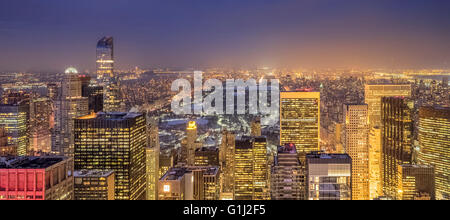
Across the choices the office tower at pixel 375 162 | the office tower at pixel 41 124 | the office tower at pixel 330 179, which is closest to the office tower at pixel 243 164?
the office tower at pixel 375 162

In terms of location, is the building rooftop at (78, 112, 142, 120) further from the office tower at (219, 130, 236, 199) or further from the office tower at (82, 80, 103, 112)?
the office tower at (219, 130, 236, 199)

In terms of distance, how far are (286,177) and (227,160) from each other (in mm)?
4938

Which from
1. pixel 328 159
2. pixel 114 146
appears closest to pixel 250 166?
pixel 114 146

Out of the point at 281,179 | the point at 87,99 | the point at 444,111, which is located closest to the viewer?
the point at 281,179

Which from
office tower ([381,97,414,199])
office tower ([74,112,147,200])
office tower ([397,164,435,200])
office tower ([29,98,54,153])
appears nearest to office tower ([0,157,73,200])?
office tower ([74,112,147,200])

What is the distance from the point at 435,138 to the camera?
14492mm

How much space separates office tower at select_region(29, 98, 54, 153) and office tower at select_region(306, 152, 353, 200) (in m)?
8.13

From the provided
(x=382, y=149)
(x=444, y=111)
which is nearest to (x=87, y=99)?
(x=382, y=149)

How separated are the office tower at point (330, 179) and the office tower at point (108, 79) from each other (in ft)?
23.0

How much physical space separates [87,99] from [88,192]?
726 cm

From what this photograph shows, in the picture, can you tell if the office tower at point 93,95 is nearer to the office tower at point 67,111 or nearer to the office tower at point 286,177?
the office tower at point 67,111

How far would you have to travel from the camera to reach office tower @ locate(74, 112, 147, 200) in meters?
12.1

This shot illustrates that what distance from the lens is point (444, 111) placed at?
1398 cm

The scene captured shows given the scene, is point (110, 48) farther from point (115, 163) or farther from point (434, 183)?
point (434, 183)
